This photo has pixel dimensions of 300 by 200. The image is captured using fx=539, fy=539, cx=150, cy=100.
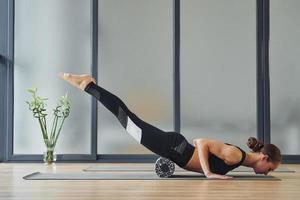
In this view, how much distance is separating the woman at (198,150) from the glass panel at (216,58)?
2.34m

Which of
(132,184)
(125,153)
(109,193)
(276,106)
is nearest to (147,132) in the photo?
(132,184)

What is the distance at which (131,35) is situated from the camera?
263 inches

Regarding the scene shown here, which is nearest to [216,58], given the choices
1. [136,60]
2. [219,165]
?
[136,60]

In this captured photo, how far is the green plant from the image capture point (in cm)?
637

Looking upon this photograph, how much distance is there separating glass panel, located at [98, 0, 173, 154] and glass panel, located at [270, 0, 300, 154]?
1254 mm

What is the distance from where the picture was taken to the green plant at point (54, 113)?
637 centimetres

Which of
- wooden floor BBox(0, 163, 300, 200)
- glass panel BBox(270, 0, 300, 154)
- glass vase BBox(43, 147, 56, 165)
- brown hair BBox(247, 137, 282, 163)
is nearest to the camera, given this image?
wooden floor BBox(0, 163, 300, 200)

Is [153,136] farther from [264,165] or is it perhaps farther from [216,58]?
[216,58]

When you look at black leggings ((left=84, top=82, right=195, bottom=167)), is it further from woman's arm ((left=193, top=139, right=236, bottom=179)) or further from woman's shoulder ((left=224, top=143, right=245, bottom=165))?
woman's shoulder ((left=224, top=143, right=245, bottom=165))

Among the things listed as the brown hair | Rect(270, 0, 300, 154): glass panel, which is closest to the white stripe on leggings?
the brown hair

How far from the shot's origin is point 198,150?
163 inches

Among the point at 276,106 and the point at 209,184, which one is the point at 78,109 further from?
the point at 209,184

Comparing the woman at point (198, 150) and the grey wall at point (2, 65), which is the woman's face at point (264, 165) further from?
the grey wall at point (2, 65)

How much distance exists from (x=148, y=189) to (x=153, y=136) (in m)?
0.75
